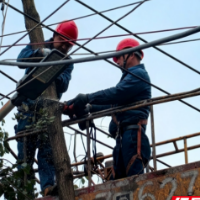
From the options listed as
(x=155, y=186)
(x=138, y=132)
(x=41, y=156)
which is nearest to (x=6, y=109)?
(x=41, y=156)

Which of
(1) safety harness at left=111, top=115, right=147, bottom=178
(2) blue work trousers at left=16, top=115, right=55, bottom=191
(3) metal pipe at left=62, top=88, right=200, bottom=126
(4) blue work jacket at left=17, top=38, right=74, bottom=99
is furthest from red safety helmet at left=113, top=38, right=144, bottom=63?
(2) blue work trousers at left=16, top=115, right=55, bottom=191

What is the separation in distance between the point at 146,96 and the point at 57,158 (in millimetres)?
1486

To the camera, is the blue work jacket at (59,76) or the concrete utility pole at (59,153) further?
the blue work jacket at (59,76)

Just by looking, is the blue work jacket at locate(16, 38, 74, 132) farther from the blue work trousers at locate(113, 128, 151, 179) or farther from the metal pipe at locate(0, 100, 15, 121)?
the blue work trousers at locate(113, 128, 151, 179)

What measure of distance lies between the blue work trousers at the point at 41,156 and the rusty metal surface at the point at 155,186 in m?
0.99

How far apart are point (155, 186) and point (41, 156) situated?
2004 millimetres

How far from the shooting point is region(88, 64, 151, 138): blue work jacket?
7250 mm

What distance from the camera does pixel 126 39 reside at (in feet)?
27.4

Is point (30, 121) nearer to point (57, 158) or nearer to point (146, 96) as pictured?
point (57, 158)

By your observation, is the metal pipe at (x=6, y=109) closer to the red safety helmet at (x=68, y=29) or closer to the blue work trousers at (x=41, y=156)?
the blue work trousers at (x=41, y=156)

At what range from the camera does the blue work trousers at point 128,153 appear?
6.89 m

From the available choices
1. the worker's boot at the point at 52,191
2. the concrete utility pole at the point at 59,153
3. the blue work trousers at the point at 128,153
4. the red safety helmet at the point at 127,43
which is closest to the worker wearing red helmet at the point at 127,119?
the blue work trousers at the point at 128,153

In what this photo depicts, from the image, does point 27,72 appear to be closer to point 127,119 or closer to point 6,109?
point 6,109

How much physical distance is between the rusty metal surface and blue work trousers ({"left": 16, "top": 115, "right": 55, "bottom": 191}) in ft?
3.24
